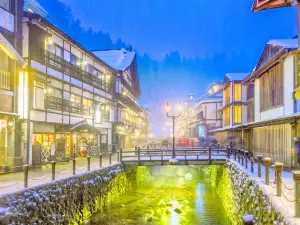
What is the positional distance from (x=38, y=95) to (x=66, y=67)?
17.4ft

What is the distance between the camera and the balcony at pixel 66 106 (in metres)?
24.4

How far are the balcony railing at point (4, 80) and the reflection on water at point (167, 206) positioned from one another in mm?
10351

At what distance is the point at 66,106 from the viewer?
27266mm

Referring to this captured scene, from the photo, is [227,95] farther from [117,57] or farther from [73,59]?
[73,59]

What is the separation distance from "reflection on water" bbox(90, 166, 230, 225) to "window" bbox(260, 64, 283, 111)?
371 inches

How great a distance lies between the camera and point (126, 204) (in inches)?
846

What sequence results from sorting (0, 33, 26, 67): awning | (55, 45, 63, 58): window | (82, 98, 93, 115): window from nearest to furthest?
1. (0, 33, 26, 67): awning
2. (55, 45, 63, 58): window
3. (82, 98, 93, 115): window

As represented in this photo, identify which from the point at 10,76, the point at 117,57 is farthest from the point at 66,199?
the point at 117,57

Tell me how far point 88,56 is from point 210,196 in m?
20.2

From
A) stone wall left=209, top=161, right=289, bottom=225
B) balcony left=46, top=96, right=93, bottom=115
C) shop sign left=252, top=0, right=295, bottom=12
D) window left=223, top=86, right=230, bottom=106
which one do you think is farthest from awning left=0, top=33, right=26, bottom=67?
window left=223, top=86, right=230, bottom=106

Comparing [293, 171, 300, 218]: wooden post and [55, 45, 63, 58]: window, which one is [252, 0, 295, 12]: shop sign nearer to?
[293, 171, 300, 218]: wooden post

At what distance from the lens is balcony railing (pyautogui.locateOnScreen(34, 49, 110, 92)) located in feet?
75.7

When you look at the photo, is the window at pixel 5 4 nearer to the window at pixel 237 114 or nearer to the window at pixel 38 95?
the window at pixel 38 95

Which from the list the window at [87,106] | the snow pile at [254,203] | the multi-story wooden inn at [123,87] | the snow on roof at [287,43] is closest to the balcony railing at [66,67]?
the window at [87,106]
